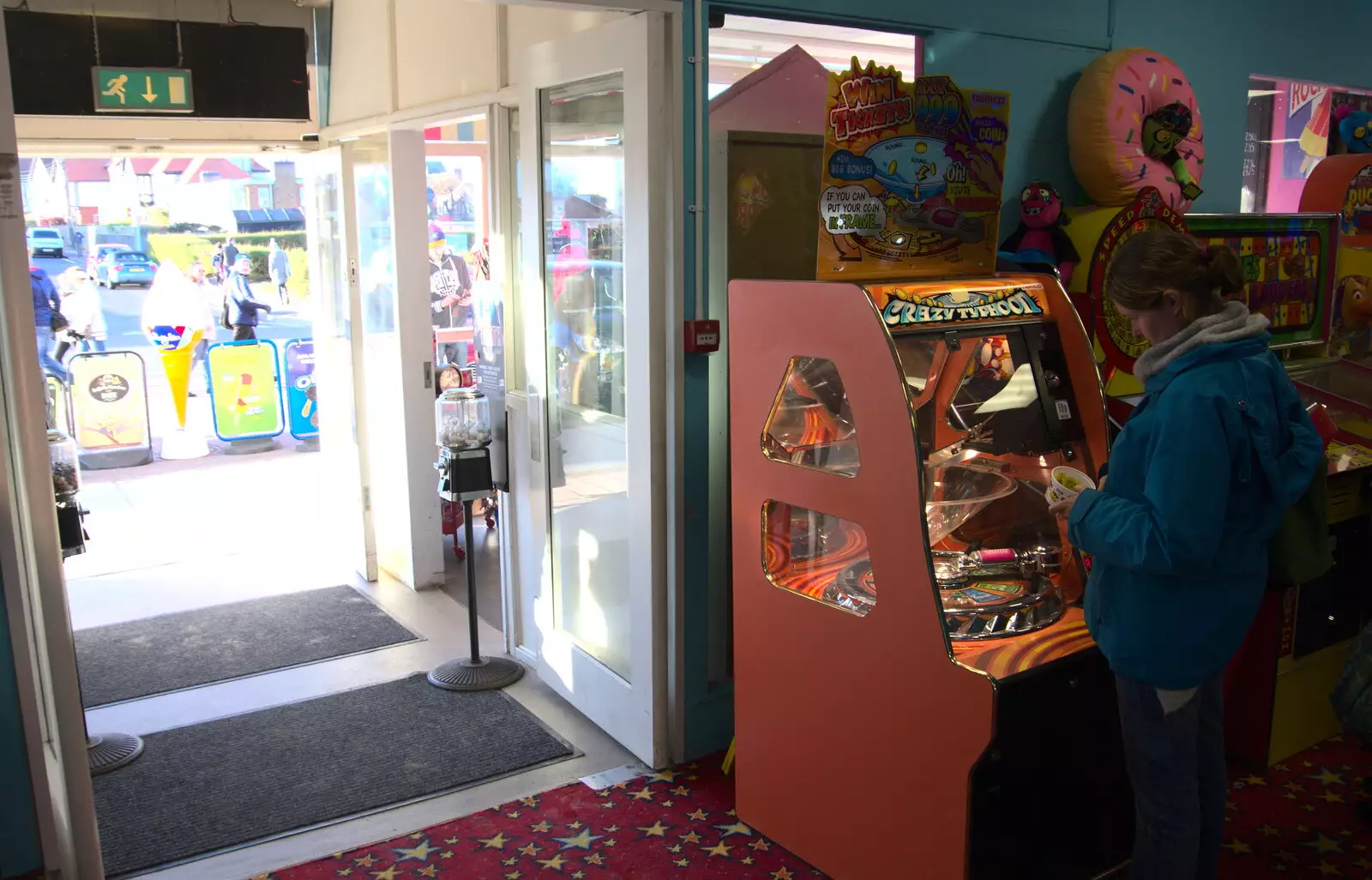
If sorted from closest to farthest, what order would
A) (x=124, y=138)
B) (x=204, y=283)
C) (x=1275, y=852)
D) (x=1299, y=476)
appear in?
(x=1299, y=476), (x=1275, y=852), (x=124, y=138), (x=204, y=283)

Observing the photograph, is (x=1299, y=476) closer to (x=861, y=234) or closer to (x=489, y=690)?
(x=861, y=234)

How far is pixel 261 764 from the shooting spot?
3.45m

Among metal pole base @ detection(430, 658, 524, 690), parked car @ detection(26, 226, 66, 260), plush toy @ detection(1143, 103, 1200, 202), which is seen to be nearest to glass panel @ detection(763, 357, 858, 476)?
metal pole base @ detection(430, 658, 524, 690)

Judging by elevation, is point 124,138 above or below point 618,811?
above

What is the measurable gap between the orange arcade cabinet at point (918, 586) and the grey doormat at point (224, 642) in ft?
7.09

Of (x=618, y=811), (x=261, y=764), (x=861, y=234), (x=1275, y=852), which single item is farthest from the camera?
(x=261, y=764)

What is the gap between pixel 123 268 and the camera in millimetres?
10781

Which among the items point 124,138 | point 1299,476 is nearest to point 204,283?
point 124,138

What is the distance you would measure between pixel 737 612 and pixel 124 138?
4069 mm

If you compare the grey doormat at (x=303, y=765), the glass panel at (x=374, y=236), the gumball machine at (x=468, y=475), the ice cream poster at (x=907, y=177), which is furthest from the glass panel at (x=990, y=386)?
the glass panel at (x=374, y=236)

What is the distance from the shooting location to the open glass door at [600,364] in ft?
10.3

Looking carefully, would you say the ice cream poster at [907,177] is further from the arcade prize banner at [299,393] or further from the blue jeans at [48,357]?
the blue jeans at [48,357]

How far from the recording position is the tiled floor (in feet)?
10.5

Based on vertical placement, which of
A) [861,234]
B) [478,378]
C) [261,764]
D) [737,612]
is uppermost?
[861,234]
